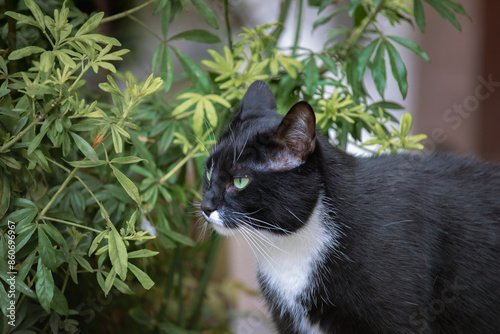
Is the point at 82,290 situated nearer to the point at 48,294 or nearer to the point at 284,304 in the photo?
the point at 48,294

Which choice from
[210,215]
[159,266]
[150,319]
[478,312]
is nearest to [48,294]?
[210,215]

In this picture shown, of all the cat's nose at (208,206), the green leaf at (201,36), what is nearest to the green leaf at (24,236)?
the cat's nose at (208,206)

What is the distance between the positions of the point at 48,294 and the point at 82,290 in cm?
36

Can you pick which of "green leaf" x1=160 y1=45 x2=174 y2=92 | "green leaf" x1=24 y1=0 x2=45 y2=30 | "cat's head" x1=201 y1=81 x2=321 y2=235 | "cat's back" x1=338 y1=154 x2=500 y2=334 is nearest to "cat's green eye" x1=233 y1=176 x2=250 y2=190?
"cat's head" x1=201 y1=81 x2=321 y2=235

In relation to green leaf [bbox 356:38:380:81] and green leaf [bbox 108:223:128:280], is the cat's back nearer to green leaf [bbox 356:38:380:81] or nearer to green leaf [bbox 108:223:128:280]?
green leaf [bbox 356:38:380:81]

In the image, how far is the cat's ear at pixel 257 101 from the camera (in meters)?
1.22

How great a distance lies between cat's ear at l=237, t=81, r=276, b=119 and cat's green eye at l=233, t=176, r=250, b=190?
18cm

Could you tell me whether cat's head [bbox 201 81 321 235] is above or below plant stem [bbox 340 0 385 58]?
below

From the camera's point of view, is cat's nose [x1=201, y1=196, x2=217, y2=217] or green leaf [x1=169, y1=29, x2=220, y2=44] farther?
green leaf [x1=169, y1=29, x2=220, y2=44]

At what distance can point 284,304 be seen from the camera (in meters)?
1.16

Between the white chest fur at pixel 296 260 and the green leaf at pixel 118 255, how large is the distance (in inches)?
11.4

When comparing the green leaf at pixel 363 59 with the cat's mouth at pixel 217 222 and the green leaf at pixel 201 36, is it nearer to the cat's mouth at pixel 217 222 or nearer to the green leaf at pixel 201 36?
the green leaf at pixel 201 36

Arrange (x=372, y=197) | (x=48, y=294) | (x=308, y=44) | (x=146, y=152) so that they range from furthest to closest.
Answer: (x=308, y=44) < (x=146, y=152) < (x=372, y=197) < (x=48, y=294)

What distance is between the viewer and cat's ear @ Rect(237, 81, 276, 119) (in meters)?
1.22
